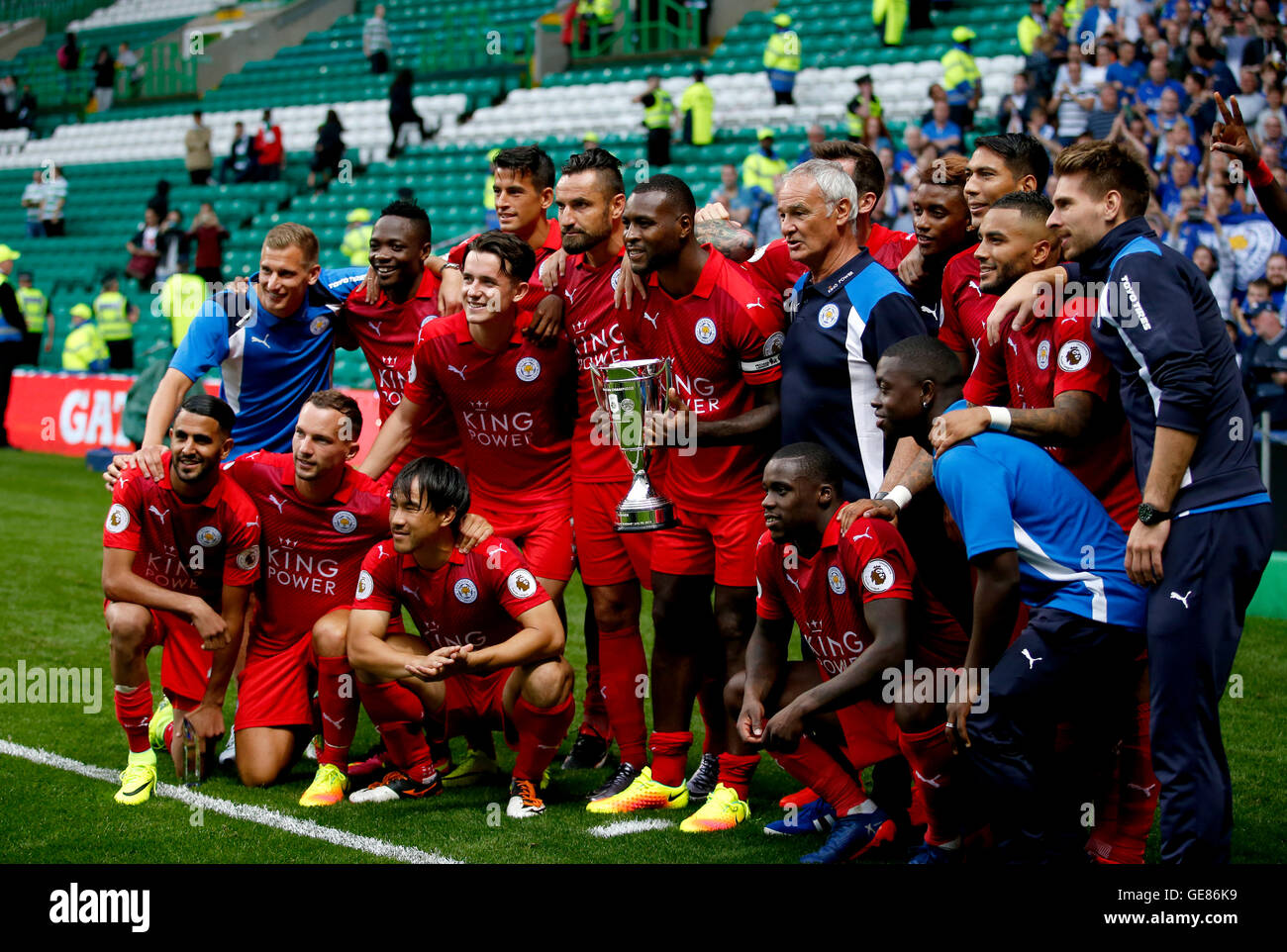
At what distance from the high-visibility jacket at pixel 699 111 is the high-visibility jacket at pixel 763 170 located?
9.90ft

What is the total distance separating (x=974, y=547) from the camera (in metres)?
3.75

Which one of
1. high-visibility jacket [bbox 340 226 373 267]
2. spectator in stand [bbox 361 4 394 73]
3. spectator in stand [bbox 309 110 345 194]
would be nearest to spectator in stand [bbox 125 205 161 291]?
spectator in stand [bbox 309 110 345 194]

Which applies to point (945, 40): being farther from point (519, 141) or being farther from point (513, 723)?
point (513, 723)

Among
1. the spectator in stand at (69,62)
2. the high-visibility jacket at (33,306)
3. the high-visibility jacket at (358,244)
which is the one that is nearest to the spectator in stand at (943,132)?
the high-visibility jacket at (358,244)

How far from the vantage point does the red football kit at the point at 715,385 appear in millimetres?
4938

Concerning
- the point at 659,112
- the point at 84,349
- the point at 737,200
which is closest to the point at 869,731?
the point at 737,200

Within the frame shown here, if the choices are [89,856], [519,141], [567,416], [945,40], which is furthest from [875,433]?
[519,141]

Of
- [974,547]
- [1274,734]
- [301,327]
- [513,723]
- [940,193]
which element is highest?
[940,193]

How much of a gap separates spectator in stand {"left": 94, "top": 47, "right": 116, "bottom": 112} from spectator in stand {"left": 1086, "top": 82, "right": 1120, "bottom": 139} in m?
23.8

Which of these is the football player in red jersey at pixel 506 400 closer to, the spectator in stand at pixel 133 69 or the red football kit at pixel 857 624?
the red football kit at pixel 857 624

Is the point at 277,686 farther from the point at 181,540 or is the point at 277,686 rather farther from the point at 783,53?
the point at 783,53

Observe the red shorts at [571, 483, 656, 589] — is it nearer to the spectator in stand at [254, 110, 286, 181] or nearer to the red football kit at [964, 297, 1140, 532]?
the red football kit at [964, 297, 1140, 532]
